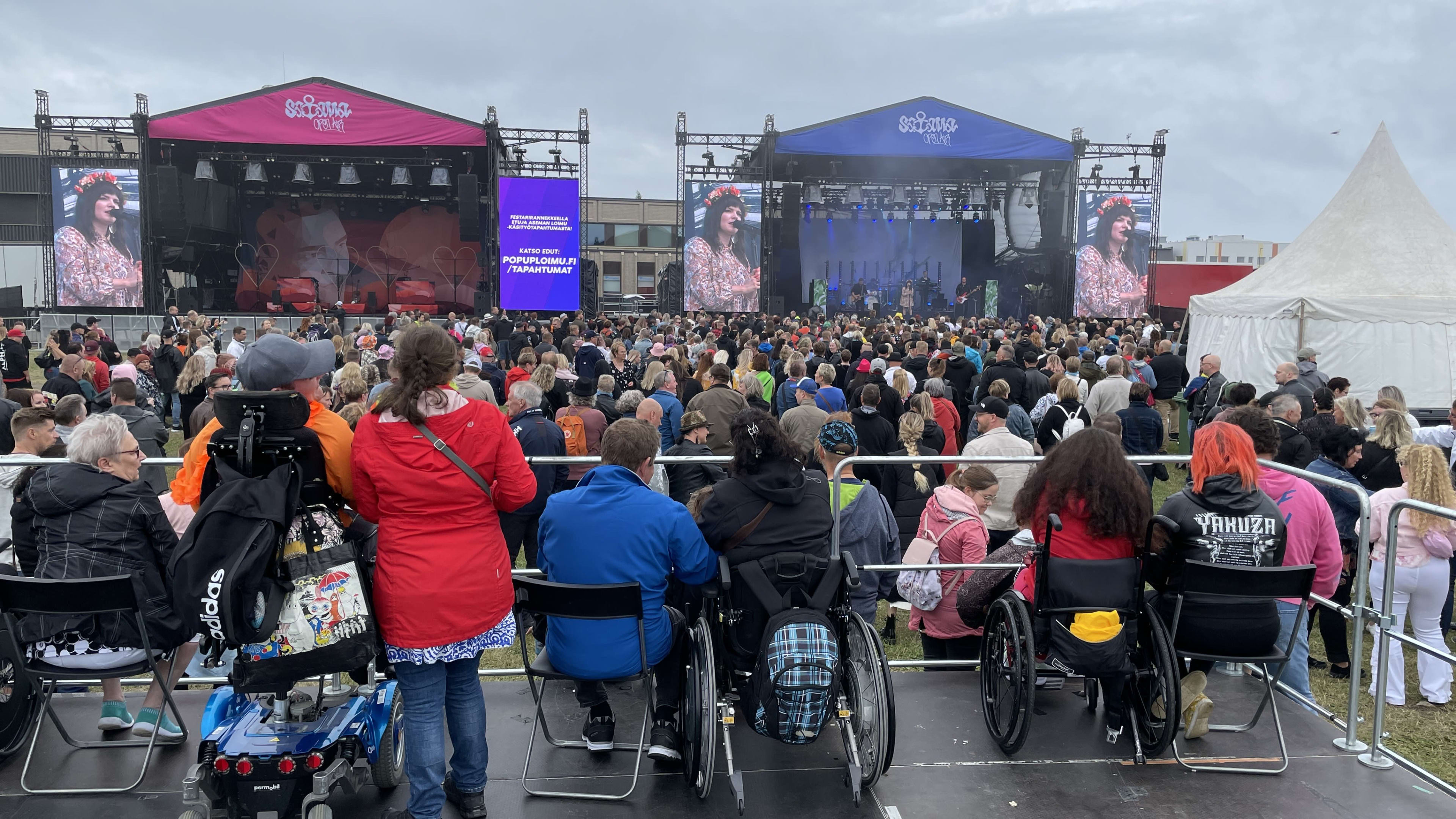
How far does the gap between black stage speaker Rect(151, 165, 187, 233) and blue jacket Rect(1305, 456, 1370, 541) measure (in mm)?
21659

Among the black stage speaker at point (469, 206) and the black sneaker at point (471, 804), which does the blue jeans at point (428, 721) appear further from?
the black stage speaker at point (469, 206)

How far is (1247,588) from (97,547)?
3941mm

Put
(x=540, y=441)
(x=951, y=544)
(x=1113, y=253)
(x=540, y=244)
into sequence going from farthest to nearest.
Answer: (x=1113, y=253), (x=540, y=244), (x=540, y=441), (x=951, y=544)

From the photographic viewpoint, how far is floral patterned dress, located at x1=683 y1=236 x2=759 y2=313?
880 inches

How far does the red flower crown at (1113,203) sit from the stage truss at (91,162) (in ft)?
68.6

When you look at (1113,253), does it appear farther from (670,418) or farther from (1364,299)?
(670,418)

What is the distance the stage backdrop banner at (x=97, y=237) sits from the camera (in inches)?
808

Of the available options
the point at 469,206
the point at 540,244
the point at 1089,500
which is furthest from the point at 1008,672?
the point at 469,206

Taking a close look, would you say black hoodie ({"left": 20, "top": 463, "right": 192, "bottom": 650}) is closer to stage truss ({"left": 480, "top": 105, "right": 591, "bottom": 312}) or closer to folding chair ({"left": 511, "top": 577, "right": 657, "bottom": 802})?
folding chair ({"left": 511, "top": 577, "right": 657, "bottom": 802})

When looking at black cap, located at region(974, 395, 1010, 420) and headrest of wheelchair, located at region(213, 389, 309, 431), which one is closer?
headrest of wheelchair, located at region(213, 389, 309, 431)

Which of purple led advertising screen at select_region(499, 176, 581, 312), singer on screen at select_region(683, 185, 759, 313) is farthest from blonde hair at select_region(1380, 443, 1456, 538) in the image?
purple led advertising screen at select_region(499, 176, 581, 312)

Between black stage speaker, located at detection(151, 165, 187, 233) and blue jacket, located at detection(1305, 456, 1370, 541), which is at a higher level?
black stage speaker, located at detection(151, 165, 187, 233)

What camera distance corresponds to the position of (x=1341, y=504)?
540 centimetres

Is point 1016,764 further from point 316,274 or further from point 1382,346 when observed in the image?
point 316,274
